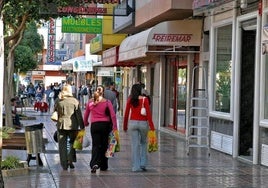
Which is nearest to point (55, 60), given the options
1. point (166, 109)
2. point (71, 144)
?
point (166, 109)

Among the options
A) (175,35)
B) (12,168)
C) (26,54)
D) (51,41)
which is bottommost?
(12,168)

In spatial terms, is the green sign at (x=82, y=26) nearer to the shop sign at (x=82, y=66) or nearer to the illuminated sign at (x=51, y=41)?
the shop sign at (x=82, y=66)

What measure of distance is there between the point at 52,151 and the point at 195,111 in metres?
5.03

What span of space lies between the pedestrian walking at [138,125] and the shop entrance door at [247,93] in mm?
3273

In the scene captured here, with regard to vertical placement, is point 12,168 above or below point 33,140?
below

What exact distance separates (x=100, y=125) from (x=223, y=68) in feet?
16.5

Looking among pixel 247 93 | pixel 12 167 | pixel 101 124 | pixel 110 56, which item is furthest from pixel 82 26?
pixel 12 167

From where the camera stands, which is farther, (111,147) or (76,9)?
(76,9)

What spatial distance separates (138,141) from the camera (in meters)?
12.6

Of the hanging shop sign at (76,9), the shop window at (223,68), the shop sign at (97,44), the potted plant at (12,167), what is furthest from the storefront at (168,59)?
the potted plant at (12,167)

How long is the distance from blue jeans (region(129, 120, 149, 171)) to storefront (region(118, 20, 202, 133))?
6193 mm

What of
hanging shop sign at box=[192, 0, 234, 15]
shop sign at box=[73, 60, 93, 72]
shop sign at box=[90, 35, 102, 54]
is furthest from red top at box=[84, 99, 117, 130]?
shop sign at box=[73, 60, 93, 72]

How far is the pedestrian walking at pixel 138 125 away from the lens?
1259 cm

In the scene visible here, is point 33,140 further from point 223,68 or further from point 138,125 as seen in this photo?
point 223,68
